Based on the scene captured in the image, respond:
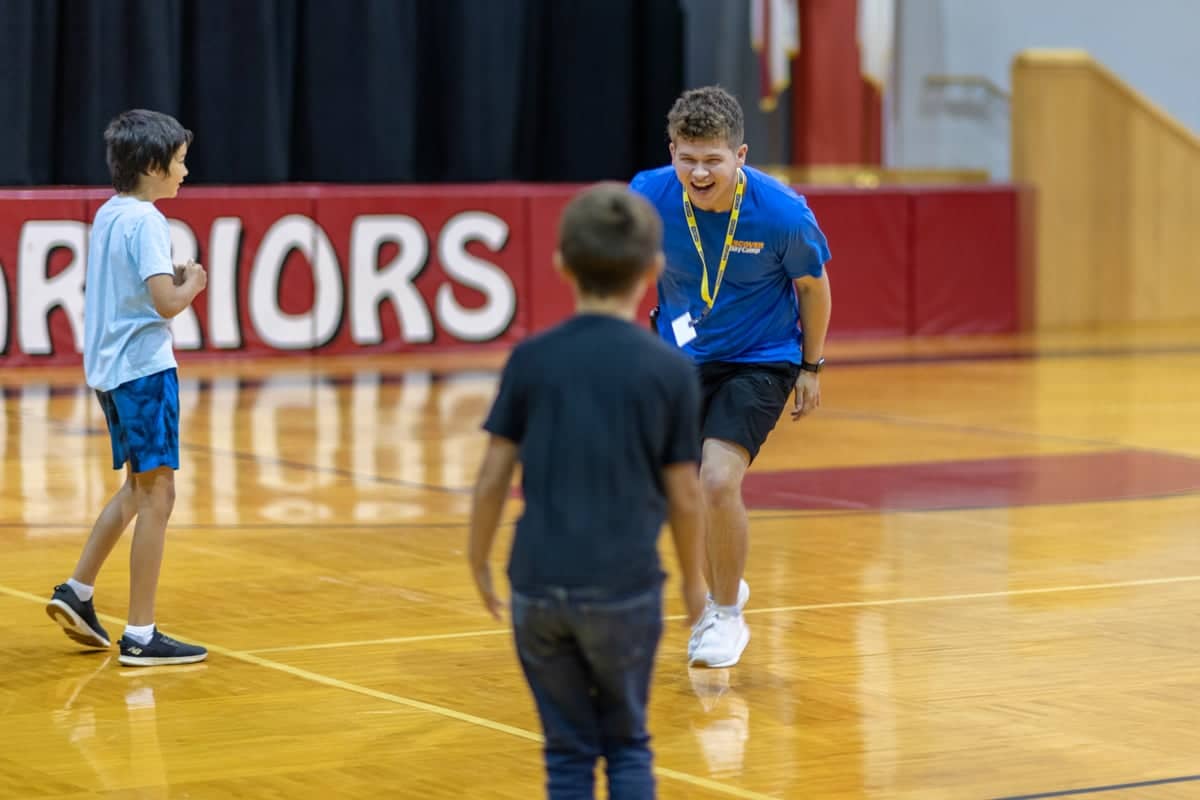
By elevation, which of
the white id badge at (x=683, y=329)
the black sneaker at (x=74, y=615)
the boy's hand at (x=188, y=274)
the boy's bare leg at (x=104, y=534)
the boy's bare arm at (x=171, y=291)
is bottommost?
the black sneaker at (x=74, y=615)

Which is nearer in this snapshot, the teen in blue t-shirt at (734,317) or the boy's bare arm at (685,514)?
the boy's bare arm at (685,514)

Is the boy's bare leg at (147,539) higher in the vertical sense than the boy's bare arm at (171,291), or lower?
lower

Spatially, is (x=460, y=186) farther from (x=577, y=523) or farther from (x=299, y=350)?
(x=577, y=523)

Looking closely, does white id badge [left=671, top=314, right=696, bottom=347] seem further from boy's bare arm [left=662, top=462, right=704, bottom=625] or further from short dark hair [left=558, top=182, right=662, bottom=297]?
short dark hair [left=558, top=182, right=662, bottom=297]

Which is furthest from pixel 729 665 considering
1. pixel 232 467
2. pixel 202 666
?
pixel 232 467

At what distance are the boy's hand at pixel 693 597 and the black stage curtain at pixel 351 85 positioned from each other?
13559 millimetres

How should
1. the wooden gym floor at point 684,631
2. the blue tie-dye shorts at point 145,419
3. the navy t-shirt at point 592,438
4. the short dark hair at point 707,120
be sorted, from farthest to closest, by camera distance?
the blue tie-dye shorts at point 145,419, the short dark hair at point 707,120, the wooden gym floor at point 684,631, the navy t-shirt at point 592,438

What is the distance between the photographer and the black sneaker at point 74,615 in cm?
669

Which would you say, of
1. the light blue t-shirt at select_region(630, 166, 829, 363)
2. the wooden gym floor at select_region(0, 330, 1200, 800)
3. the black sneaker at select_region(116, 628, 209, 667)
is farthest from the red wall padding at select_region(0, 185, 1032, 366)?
the light blue t-shirt at select_region(630, 166, 829, 363)

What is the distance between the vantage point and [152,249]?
638cm

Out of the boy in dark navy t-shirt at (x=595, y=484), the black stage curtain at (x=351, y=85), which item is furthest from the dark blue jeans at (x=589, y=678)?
the black stage curtain at (x=351, y=85)

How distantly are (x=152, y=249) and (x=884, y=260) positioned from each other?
13.4 metres

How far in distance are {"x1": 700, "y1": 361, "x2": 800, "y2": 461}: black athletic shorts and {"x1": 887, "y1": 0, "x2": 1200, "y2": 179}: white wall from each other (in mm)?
13893

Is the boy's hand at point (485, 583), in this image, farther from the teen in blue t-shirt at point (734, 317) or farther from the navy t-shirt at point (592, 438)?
the teen in blue t-shirt at point (734, 317)
